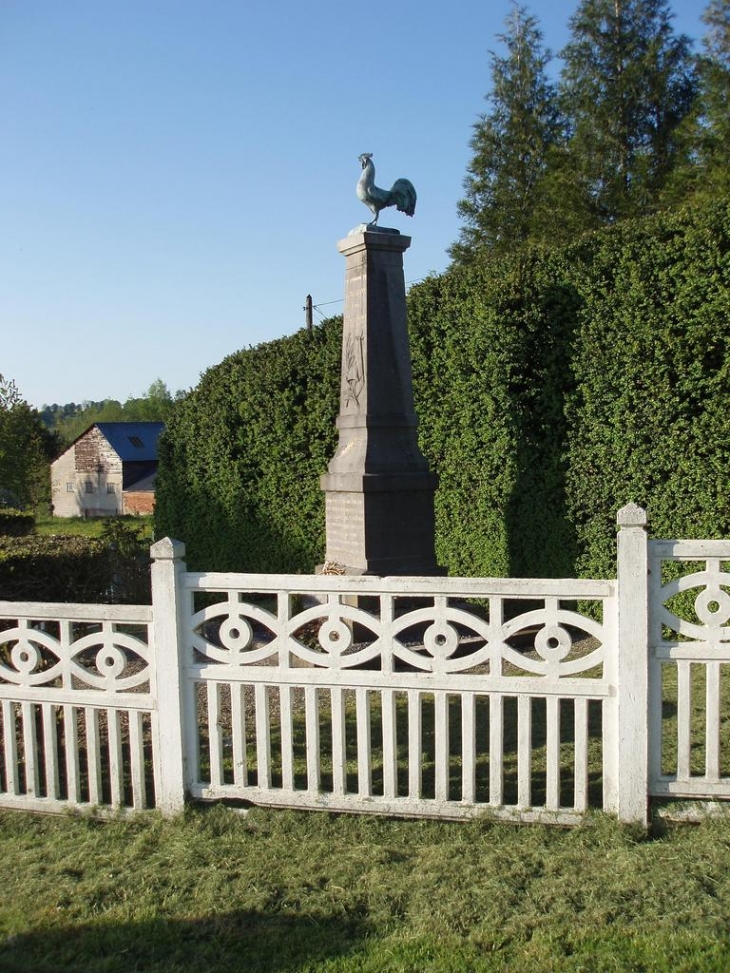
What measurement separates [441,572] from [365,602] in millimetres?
945

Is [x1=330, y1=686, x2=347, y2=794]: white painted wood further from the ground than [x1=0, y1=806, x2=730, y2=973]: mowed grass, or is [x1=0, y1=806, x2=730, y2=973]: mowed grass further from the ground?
[x1=330, y1=686, x2=347, y2=794]: white painted wood

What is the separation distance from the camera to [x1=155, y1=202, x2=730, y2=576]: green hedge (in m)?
6.99

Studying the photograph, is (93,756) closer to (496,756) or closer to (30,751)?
(30,751)

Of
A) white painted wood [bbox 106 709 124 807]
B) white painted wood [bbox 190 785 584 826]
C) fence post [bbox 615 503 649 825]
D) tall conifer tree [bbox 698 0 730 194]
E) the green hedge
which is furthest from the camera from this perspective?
tall conifer tree [bbox 698 0 730 194]

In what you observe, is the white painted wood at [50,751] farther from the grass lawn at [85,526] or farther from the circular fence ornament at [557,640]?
the grass lawn at [85,526]

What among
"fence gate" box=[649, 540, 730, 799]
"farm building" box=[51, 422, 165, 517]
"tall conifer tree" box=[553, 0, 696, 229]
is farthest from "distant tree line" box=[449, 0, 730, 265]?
"farm building" box=[51, 422, 165, 517]

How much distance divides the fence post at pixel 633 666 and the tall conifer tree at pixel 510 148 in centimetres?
1984

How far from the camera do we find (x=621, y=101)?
66.0ft

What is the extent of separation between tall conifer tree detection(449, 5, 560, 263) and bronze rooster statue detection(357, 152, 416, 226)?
13939 millimetres

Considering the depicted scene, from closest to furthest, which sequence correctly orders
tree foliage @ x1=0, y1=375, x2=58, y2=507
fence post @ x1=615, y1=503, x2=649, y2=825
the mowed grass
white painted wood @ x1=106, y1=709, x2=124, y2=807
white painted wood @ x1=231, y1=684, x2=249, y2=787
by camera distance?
the mowed grass < fence post @ x1=615, y1=503, x2=649, y2=825 < white painted wood @ x1=231, y1=684, x2=249, y2=787 < white painted wood @ x1=106, y1=709, x2=124, y2=807 < tree foliage @ x1=0, y1=375, x2=58, y2=507

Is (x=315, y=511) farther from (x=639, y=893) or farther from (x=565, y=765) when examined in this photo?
(x=639, y=893)

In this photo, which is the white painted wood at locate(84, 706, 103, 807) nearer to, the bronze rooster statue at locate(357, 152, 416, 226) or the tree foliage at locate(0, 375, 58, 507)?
the bronze rooster statue at locate(357, 152, 416, 226)

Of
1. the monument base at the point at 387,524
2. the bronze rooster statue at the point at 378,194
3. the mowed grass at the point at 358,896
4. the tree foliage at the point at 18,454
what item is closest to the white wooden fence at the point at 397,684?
the mowed grass at the point at 358,896

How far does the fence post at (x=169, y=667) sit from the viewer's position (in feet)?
12.1
